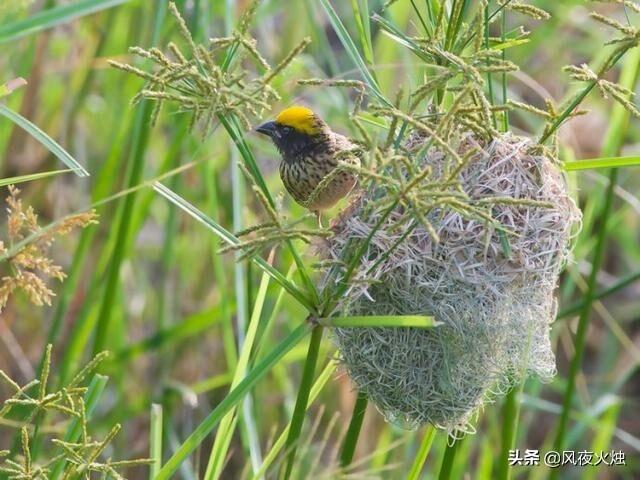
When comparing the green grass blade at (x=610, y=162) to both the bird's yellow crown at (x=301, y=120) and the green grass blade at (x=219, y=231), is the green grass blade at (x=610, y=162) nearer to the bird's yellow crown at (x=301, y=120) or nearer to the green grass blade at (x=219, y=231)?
the green grass blade at (x=219, y=231)

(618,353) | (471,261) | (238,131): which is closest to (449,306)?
(471,261)

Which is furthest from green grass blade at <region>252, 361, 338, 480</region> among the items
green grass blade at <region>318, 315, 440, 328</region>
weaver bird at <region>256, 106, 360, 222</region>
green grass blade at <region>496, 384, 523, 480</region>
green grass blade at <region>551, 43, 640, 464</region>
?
green grass blade at <region>551, 43, 640, 464</region>

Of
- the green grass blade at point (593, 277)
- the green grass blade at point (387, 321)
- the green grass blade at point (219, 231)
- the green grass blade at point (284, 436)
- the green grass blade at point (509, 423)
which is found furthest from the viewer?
the green grass blade at point (593, 277)

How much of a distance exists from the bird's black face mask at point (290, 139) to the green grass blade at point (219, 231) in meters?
1.07

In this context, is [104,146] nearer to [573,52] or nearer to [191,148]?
[191,148]

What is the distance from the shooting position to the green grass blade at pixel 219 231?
181 centimetres

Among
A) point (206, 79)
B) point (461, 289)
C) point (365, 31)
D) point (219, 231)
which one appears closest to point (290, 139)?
point (365, 31)

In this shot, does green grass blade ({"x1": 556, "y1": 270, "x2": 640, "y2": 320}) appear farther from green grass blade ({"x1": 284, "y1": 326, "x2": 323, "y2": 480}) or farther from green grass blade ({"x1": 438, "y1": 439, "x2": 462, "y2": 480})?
green grass blade ({"x1": 284, "y1": 326, "x2": 323, "y2": 480})

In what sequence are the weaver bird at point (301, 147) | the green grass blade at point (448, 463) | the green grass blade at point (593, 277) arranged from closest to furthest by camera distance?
1. the green grass blade at point (448, 463)
2. the green grass blade at point (593, 277)
3. the weaver bird at point (301, 147)

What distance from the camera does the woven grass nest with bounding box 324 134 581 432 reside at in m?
2.07

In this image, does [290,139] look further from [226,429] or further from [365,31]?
[226,429]

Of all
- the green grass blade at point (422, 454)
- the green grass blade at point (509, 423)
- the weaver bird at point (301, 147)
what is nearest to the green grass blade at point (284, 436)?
the green grass blade at point (422, 454)

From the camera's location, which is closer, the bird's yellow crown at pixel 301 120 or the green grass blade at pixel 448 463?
the green grass blade at pixel 448 463

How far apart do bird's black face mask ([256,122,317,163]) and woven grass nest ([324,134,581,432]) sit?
30.7 inches
